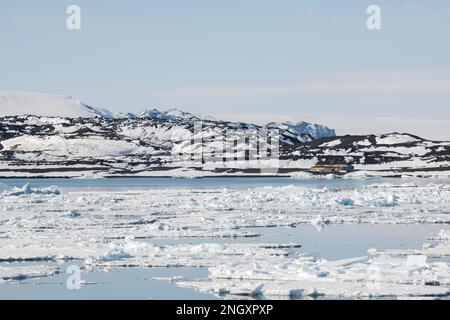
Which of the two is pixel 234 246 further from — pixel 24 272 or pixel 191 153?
pixel 191 153

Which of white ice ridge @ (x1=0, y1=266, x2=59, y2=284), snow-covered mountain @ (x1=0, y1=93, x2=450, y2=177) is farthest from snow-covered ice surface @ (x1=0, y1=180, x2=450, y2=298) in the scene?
snow-covered mountain @ (x1=0, y1=93, x2=450, y2=177)

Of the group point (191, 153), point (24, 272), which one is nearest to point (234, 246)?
point (24, 272)

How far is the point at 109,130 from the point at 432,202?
157 m

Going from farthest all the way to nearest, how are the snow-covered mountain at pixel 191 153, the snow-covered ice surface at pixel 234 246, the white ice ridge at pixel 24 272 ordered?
the snow-covered mountain at pixel 191 153 → the white ice ridge at pixel 24 272 → the snow-covered ice surface at pixel 234 246

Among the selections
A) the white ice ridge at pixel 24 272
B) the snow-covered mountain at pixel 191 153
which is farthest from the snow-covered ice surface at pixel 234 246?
the snow-covered mountain at pixel 191 153

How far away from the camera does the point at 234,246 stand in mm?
24344

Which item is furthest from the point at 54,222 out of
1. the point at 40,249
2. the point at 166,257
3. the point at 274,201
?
the point at 274,201

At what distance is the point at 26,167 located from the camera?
144 metres

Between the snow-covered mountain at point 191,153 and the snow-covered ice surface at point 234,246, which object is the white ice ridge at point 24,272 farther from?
the snow-covered mountain at point 191,153

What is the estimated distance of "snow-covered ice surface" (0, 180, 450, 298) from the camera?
17562 mm

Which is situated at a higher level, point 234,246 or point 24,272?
point 24,272

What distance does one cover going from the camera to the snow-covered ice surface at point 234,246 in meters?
17.6

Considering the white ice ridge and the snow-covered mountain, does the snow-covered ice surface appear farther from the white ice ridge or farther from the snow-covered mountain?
the snow-covered mountain
